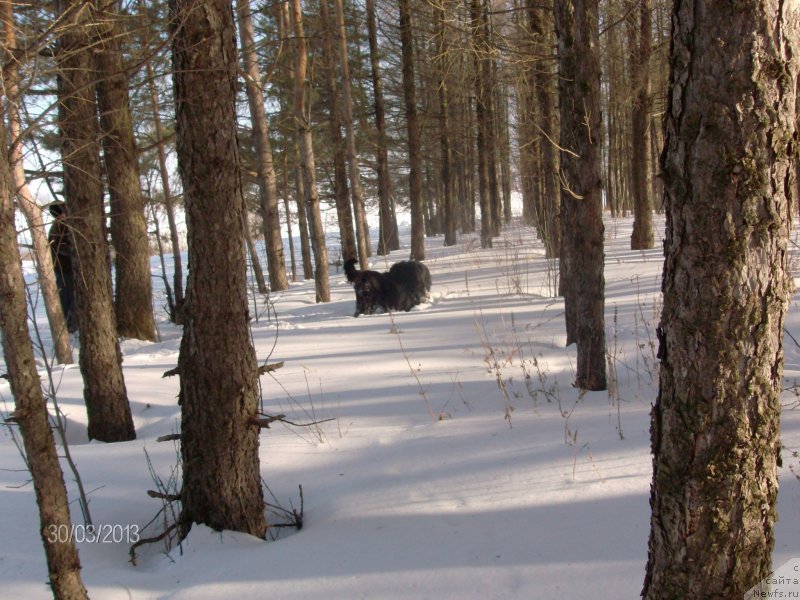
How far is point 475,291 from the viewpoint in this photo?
370 inches

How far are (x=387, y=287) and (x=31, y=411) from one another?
22.9 ft

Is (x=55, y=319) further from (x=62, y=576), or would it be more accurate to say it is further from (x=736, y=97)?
(x=736, y=97)

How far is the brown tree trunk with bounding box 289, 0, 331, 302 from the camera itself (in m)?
9.25

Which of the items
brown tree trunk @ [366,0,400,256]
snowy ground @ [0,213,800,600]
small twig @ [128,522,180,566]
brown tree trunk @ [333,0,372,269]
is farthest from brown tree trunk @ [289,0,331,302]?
small twig @ [128,522,180,566]

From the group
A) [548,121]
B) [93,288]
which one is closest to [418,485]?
[93,288]

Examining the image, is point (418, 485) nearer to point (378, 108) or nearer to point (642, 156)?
point (642, 156)

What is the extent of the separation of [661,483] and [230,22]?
2.63m

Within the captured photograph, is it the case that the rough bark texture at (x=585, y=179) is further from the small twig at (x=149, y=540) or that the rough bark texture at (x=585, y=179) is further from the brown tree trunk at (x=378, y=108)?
the brown tree trunk at (x=378, y=108)

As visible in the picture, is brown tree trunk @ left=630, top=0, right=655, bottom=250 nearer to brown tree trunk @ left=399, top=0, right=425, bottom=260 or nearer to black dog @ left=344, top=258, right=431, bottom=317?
black dog @ left=344, top=258, right=431, bottom=317

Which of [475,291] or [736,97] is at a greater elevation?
[736,97]

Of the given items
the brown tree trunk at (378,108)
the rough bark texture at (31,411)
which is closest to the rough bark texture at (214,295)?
the rough bark texture at (31,411)

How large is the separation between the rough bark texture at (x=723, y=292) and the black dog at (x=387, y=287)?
7.21m

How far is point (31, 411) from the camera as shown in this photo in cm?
193

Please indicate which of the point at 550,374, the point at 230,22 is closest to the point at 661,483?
the point at 230,22
